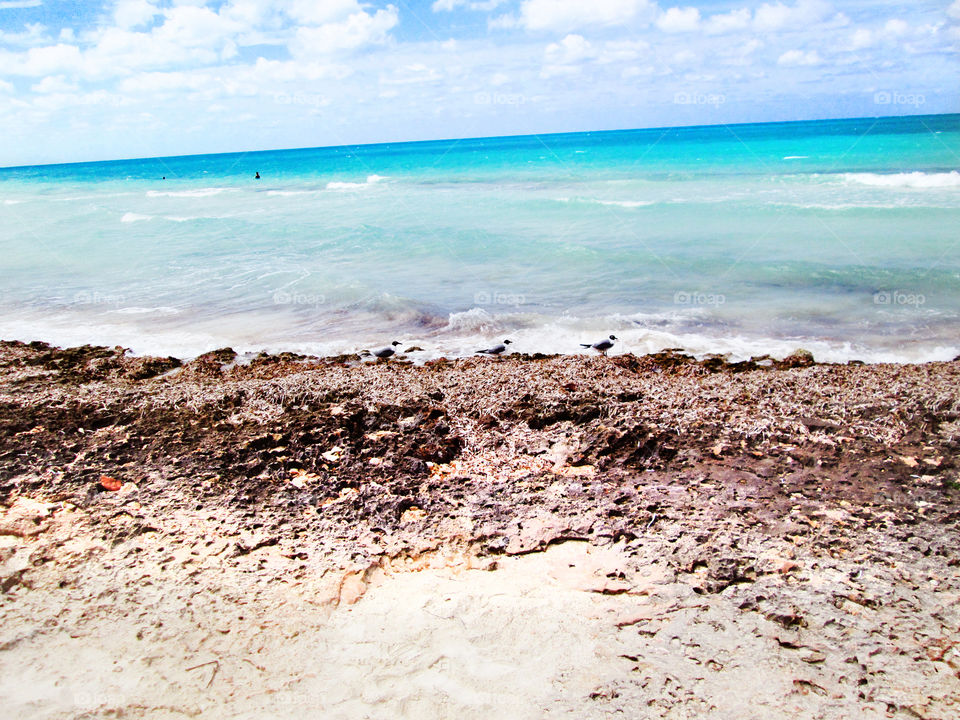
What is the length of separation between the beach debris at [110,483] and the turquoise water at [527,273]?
167 inches

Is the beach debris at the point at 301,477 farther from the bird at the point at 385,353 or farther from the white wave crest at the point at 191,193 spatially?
the white wave crest at the point at 191,193

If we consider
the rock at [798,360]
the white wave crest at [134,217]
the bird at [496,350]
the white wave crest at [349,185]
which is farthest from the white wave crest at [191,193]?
→ the rock at [798,360]

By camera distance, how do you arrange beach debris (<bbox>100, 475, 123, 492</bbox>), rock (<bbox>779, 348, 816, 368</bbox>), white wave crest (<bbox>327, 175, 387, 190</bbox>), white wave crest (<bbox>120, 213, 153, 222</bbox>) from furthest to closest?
white wave crest (<bbox>327, 175, 387, 190</bbox>) < white wave crest (<bbox>120, 213, 153, 222</bbox>) < rock (<bbox>779, 348, 816, 368</bbox>) < beach debris (<bbox>100, 475, 123, 492</bbox>)

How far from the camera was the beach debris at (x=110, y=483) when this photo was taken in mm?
4363

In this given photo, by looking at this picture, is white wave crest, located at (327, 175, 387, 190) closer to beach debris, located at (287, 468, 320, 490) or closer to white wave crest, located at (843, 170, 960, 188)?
white wave crest, located at (843, 170, 960, 188)

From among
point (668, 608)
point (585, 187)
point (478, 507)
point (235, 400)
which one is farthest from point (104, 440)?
point (585, 187)

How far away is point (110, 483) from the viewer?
441 cm

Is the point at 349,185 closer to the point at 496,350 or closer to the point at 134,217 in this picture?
the point at 134,217

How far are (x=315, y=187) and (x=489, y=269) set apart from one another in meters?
28.6

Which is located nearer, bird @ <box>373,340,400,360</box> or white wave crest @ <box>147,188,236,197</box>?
bird @ <box>373,340,400,360</box>

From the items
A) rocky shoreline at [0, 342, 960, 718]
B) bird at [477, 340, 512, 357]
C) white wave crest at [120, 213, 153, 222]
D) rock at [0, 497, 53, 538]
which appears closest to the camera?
rocky shoreline at [0, 342, 960, 718]

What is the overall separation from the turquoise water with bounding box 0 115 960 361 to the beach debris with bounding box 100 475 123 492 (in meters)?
4.24

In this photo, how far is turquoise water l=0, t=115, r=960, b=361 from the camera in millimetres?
9086

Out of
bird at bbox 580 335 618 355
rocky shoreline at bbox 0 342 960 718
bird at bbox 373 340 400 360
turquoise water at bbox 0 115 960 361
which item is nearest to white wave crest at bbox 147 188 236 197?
turquoise water at bbox 0 115 960 361
